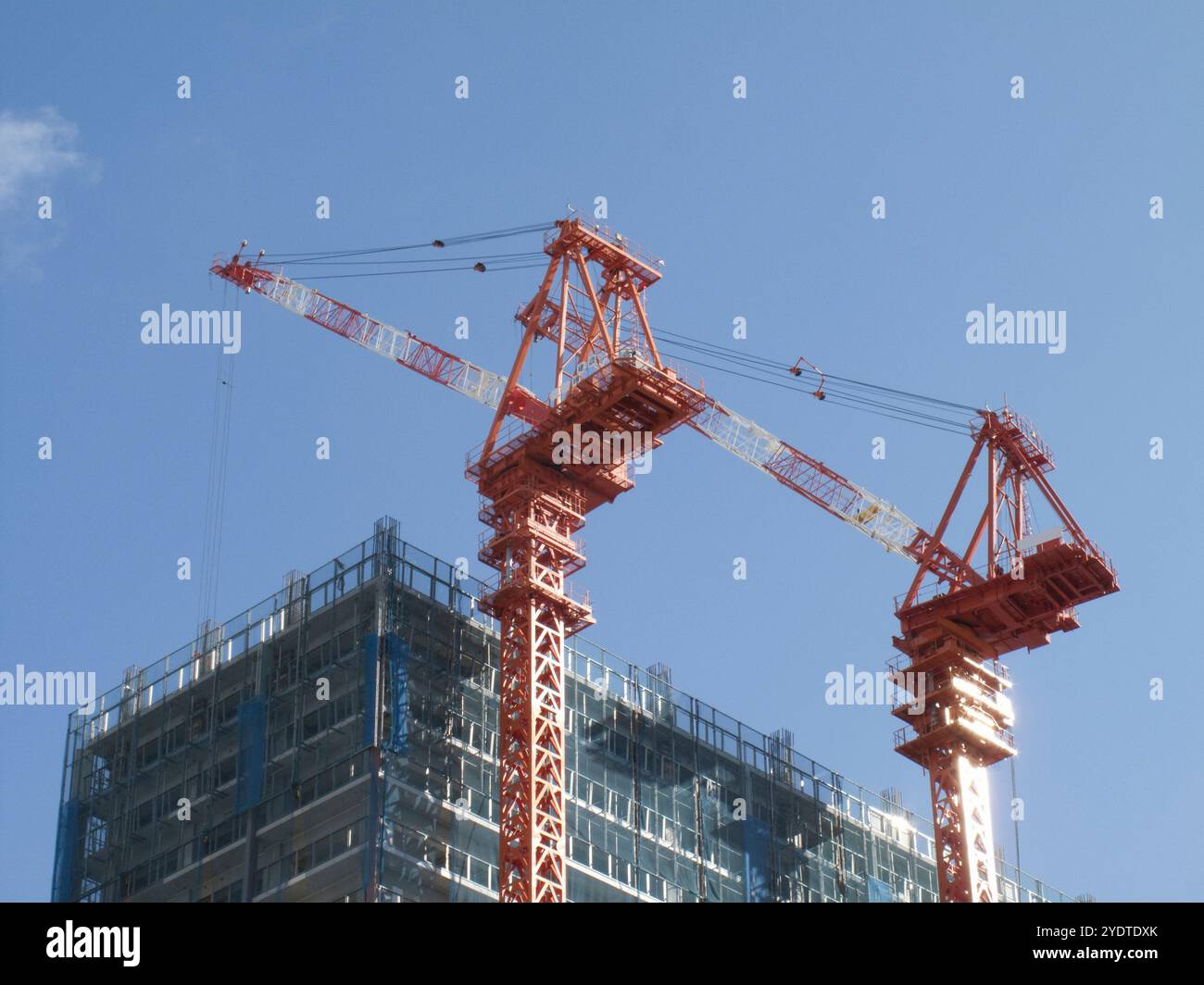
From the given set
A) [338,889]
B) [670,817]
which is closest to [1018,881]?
[670,817]

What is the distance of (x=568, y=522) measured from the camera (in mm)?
90750

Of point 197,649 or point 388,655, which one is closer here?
point 388,655

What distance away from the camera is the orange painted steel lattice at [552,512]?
8306cm

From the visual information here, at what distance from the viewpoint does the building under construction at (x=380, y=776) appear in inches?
3302

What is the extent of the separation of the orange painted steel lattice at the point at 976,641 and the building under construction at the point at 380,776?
33.4ft

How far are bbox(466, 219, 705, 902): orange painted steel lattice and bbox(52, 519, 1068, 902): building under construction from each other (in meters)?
2.97

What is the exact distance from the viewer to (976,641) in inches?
3890

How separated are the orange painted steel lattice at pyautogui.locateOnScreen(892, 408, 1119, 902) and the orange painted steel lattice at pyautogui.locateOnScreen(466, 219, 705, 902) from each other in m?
16.4

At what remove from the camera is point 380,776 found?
82.9 m

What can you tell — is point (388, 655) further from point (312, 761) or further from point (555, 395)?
point (555, 395)

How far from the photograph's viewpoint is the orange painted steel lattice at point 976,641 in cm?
9575

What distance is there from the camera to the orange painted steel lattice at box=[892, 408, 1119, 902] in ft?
314

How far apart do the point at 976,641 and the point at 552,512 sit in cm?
2141
